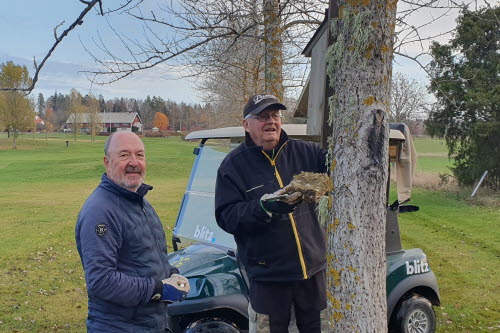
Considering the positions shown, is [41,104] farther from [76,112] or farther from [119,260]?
[119,260]

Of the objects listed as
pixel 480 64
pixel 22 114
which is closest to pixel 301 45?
pixel 480 64

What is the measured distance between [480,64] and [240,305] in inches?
566

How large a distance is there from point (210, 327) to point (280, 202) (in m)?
1.33

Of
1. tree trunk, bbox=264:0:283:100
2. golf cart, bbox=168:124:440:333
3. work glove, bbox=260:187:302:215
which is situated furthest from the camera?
tree trunk, bbox=264:0:283:100

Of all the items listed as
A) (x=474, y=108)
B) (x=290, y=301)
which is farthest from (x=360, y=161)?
(x=474, y=108)

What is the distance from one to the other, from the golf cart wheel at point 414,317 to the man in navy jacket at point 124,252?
219 centimetres

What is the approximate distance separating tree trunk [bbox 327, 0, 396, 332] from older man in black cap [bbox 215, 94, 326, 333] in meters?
0.49

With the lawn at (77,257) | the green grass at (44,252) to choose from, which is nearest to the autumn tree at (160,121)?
the green grass at (44,252)

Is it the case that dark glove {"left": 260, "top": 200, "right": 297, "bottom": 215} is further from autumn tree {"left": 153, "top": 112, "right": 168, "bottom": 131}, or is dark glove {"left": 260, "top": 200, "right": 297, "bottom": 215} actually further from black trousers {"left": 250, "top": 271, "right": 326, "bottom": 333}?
autumn tree {"left": 153, "top": 112, "right": 168, "bottom": 131}

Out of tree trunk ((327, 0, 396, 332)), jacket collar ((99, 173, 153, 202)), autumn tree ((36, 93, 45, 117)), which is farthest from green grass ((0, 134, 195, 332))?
autumn tree ((36, 93, 45, 117))

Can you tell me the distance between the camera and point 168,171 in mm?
27781

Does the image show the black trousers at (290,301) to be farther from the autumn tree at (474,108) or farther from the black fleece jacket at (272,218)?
the autumn tree at (474,108)

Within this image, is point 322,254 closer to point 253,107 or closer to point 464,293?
point 253,107

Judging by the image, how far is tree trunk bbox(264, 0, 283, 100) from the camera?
5773mm
